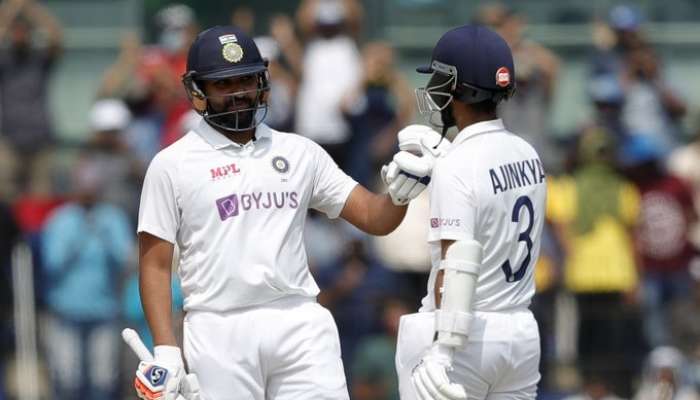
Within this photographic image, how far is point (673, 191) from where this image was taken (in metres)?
12.1

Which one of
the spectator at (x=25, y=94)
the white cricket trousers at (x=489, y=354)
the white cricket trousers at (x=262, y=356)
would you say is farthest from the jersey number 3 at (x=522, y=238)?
the spectator at (x=25, y=94)

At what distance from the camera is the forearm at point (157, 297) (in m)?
6.52

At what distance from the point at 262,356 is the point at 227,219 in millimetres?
577

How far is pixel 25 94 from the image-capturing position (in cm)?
1325

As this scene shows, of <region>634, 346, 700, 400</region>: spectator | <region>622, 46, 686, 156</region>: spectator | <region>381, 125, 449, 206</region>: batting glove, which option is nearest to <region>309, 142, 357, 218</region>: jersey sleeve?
<region>381, 125, 449, 206</region>: batting glove

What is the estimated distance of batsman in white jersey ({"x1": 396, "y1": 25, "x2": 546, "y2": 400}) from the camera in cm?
632

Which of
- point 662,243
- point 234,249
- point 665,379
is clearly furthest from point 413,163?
point 662,243

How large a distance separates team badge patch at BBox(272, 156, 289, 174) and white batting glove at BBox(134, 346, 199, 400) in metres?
0.89

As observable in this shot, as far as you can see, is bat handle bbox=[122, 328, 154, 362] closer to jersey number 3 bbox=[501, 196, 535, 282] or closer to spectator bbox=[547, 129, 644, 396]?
jersey number 3 bbox=[501, 196, 535, 282]

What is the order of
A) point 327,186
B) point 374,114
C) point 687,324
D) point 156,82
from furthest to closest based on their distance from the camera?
point 156,82
point 374,114
point 687,324
point 327,186

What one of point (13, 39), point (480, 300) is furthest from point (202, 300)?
point (13, 39)

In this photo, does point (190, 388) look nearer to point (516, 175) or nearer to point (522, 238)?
point (522, 238)

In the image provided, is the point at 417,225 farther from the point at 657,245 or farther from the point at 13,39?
the point at 13,39

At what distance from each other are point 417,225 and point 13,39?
3922 millimetres
